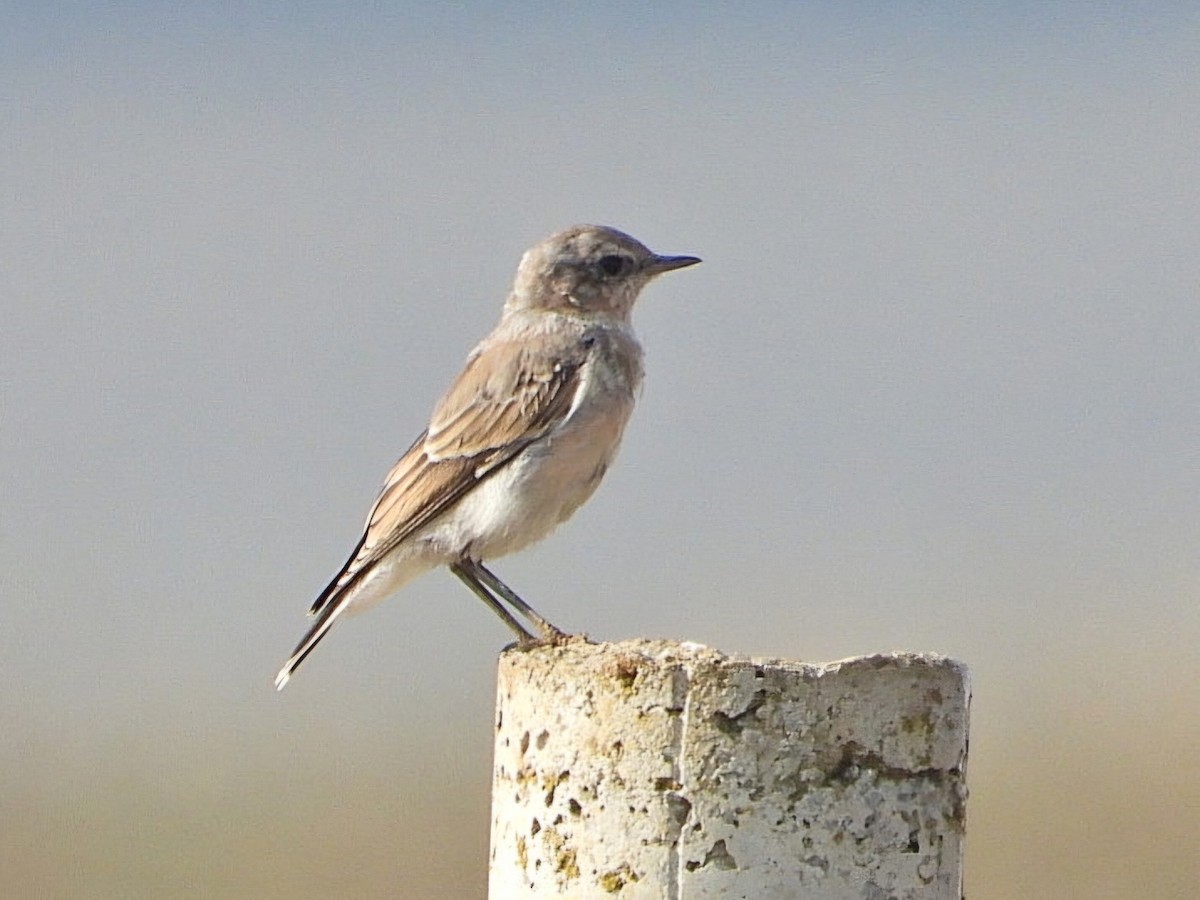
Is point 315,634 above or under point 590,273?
under

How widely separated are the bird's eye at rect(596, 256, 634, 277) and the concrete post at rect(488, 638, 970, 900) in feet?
14.1

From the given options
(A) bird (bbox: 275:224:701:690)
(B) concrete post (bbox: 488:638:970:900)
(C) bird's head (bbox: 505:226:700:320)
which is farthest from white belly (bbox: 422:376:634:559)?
(B) concrete post (bbox: 488:638:970:900)

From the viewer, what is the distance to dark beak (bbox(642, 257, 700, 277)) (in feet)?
27.5

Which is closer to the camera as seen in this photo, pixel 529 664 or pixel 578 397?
pixel 529 664

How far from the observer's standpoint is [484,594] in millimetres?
7113

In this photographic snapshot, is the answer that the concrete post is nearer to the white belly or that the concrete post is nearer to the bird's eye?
the white belly

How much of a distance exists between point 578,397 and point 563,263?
1.25 metres

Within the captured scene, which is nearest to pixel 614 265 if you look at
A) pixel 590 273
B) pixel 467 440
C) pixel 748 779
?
pixel 590 273

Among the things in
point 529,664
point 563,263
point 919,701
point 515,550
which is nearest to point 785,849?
point 919,701

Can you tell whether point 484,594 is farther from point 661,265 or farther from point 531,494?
point 661,265

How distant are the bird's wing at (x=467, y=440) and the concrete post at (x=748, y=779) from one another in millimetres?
2953

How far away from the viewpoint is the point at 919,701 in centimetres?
408

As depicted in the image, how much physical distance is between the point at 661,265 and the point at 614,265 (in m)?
0.25

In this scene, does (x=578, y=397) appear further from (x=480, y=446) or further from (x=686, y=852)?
(x=686, y=852)
